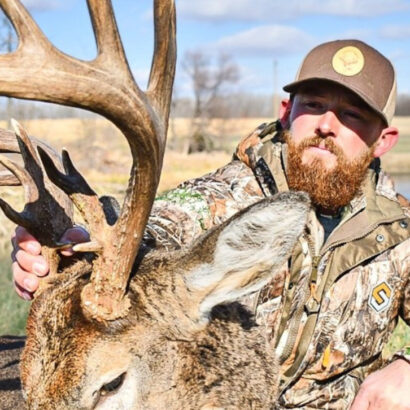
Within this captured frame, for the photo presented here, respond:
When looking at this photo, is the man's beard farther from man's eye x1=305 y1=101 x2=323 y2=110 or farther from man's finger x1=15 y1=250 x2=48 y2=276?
man's finger x1=15 y1=250 x2=48 y2=276

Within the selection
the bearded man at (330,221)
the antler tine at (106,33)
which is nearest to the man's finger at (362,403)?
the bearded man at (330,221)

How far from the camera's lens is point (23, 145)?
408cm

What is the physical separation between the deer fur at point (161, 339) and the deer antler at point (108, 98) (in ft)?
0.43

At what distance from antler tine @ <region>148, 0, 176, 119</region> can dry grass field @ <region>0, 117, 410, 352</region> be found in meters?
4.40

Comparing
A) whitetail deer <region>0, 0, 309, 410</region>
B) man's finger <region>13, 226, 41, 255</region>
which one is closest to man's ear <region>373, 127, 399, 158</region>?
whitetail deer <region>0, 0, 309, 410</region>

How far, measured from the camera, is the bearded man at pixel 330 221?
4855mm

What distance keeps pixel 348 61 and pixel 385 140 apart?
2.10 ft

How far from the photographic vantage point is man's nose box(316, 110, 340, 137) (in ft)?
16.5

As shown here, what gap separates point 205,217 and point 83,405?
171cm

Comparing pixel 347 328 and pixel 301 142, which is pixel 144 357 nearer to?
pixel 347 328

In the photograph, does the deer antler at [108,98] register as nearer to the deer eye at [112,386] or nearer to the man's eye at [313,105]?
the deer eye at [112,386]

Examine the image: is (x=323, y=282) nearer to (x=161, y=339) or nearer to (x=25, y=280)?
(x=161, y=339)

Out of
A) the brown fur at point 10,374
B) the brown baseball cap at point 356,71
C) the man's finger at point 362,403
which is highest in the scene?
the brown baseball cap at point 356,71

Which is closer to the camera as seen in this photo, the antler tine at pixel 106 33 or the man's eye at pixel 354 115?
the antler tine at pixel 106 33
